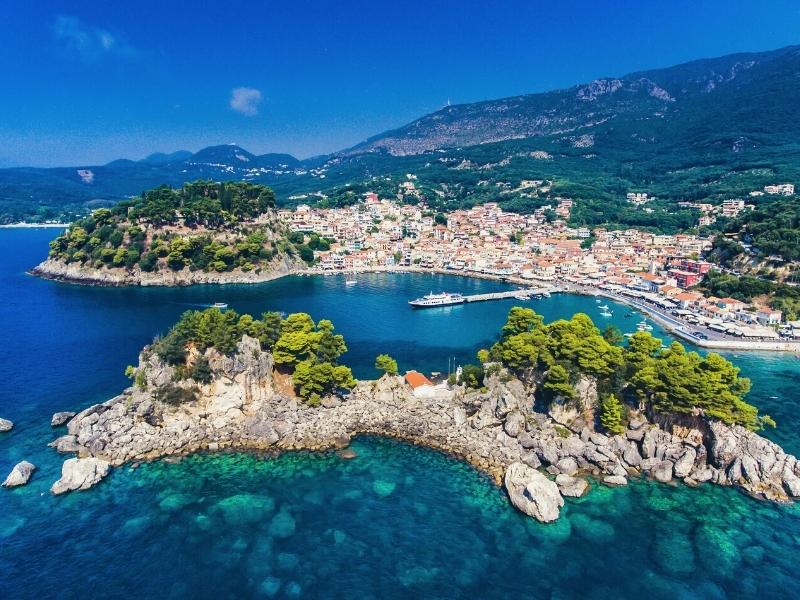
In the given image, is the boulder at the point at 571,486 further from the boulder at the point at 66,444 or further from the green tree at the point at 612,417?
the boulder at the point at 66,444

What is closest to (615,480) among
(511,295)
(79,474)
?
(79,474)

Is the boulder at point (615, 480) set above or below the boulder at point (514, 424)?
below

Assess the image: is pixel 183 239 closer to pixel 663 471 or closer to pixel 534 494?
pixel 534 494

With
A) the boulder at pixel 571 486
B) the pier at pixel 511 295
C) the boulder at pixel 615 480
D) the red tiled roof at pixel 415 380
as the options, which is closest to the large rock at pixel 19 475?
the red tiled roof at pixel 415 380

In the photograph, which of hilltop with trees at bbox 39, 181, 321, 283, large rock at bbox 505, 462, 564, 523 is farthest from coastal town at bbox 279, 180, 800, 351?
large rock at bbox 505, 462, 564, 523

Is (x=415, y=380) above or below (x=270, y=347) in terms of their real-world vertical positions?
below

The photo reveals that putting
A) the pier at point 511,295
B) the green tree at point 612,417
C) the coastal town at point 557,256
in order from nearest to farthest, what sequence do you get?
the green tree at point 612,417, the coastal town at point 557,256, the pier at point 511,295
